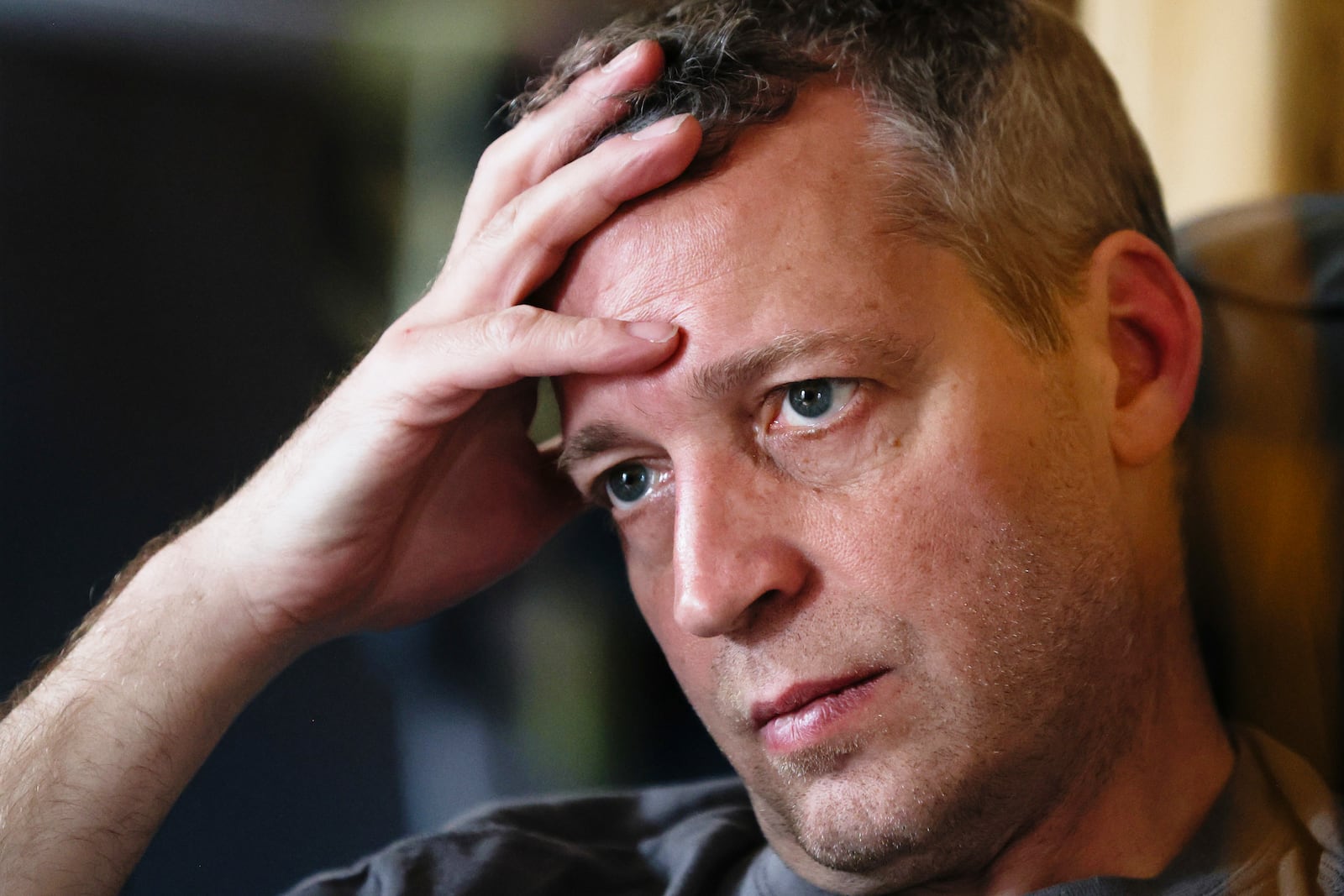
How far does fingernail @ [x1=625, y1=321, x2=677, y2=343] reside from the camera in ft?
2.75

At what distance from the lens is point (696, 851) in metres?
1.13

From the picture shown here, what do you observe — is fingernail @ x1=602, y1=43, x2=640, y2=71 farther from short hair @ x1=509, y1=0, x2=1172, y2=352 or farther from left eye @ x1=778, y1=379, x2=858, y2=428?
left eye @ x1=778, y1=379, x2=858, y2=428

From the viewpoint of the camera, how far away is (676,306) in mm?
849

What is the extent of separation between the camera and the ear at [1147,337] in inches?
37.7

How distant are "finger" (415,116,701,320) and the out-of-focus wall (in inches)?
19.8

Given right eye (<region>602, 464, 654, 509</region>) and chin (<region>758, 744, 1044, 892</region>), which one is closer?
chin (<region>758, 744, 1044, 892</region>)

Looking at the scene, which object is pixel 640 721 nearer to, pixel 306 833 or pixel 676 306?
pixel 306 833

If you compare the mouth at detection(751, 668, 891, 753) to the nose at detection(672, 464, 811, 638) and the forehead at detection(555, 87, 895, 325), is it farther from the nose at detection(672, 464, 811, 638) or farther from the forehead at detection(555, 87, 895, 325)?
the forehead at detection(555, 87, 895, 325)

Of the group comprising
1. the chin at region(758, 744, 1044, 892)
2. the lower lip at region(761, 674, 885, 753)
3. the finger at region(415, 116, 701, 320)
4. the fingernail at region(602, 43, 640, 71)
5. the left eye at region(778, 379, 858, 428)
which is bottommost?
the chin at region(758, 744, 1044, 892)

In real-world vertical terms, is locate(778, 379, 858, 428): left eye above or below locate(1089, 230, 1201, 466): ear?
above

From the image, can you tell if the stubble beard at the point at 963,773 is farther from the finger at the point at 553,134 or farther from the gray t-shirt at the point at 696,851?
→ the finger at the point at 553,134

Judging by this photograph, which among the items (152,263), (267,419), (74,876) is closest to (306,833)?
(74,876)

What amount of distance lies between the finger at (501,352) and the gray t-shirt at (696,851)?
1.25 feet

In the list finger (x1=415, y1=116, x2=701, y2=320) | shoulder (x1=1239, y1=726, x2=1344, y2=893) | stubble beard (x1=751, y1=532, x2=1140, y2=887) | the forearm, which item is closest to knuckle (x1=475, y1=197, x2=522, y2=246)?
finger (x1=415, y1=116, x2=701, y2=320)
